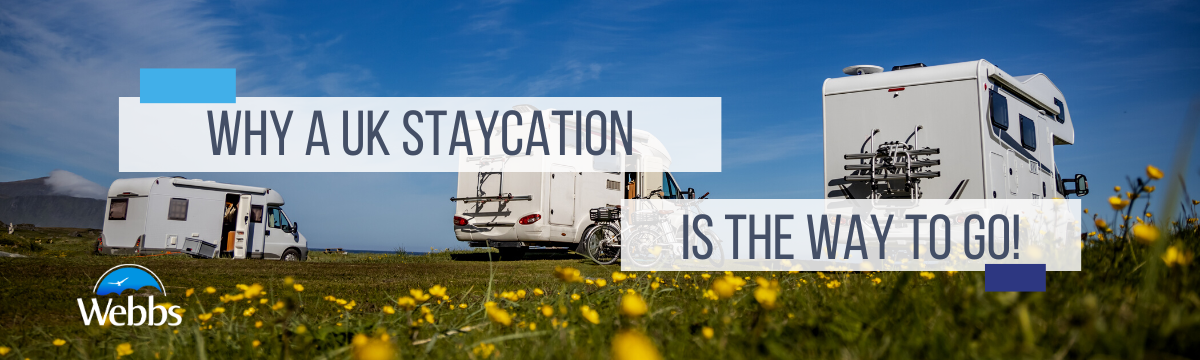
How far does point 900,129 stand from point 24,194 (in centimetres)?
16603

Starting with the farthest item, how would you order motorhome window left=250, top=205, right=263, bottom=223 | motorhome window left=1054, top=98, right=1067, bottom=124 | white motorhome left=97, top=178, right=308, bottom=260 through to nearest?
motorhome window left=250, top=205, right=263, bottom=223 < white motorhome left=97, top=178, right=308, bottom=260 < motorhome window left=1054, top=98, right=1067, bottom=124

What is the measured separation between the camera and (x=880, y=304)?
2.21 metres

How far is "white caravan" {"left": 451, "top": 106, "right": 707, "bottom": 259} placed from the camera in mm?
12195

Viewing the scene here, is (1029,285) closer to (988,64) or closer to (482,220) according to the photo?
(988,64)

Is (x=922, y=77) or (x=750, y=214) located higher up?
(x=922, y=77)

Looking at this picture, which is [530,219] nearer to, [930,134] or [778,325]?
[930,134]

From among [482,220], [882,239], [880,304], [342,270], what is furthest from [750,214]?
[482,220]

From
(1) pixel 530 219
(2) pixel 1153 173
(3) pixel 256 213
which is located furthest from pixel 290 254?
(2) pixel 1153 173

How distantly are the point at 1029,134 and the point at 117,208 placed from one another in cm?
1878

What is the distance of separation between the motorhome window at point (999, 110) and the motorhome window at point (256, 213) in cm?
1605

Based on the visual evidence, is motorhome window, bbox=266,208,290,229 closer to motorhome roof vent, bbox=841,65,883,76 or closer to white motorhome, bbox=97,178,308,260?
white motorhome, bbox=97,178,308,260

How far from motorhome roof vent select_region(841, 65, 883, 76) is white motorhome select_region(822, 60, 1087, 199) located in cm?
1

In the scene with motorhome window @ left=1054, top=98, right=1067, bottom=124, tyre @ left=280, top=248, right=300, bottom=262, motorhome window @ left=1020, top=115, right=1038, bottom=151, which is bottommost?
tyre @ left=280, top=248, right=300, bottom=262

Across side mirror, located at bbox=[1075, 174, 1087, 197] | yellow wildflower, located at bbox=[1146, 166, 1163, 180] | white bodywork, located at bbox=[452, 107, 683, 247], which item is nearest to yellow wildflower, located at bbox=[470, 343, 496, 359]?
yellow wildflower, located at bbox=[1146, 166, 1163, 180]
